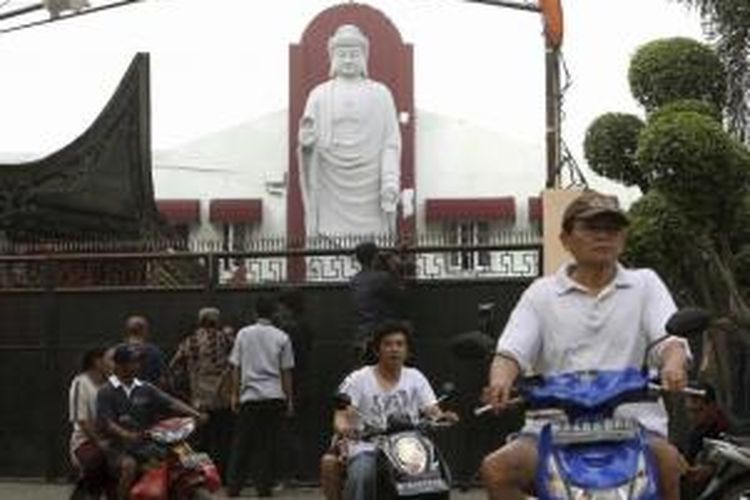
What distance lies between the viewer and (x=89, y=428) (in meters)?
10.0

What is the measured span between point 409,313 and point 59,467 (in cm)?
358

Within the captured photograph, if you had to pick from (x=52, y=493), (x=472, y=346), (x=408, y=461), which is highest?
(x=472, y=346)

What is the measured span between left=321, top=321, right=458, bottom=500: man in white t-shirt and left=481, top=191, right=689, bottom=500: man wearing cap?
2507 millimetres

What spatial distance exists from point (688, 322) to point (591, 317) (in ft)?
2.06

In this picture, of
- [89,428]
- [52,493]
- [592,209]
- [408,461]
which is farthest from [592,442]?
[52,493]

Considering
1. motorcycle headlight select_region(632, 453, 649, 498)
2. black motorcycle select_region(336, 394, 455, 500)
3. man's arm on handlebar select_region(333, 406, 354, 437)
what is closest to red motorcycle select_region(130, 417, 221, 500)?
man's arm on handlebar select_region(333, 406, 354, 437)

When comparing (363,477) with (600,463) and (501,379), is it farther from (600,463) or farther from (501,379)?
(600,463)

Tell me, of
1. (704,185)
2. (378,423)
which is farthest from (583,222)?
(704,185)

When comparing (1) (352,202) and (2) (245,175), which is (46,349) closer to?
(1) (352,202)

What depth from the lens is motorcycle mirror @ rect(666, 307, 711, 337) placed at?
Result: 463cm

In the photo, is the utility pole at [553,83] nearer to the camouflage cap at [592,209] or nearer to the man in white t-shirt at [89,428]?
the man in white t-shirt at [89,428]

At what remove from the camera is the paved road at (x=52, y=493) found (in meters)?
12.5

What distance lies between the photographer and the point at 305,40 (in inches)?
1379

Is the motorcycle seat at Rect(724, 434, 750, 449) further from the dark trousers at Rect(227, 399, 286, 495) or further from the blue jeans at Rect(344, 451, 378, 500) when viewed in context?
the dark trousers at Rect(227, 399, 286, 495)
